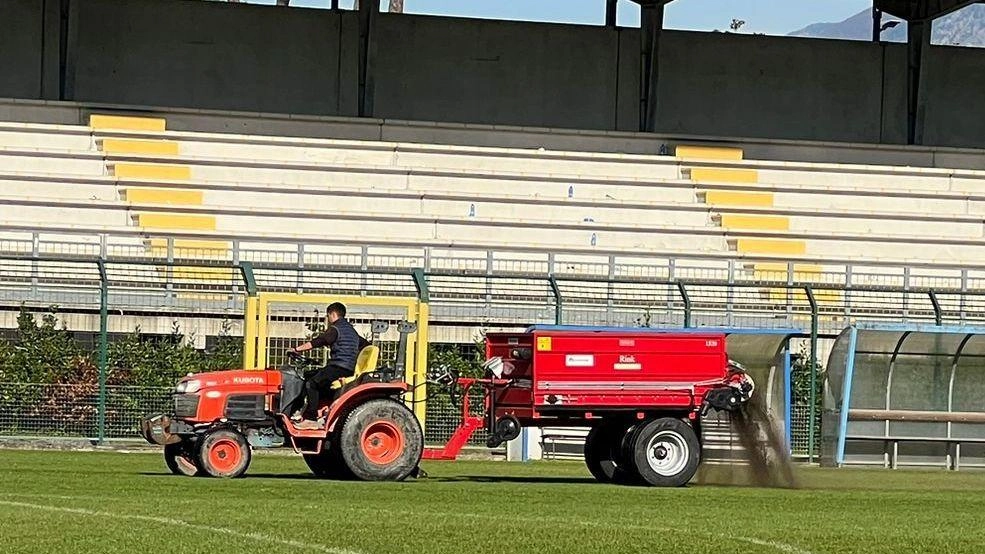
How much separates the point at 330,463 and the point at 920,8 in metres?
24.7

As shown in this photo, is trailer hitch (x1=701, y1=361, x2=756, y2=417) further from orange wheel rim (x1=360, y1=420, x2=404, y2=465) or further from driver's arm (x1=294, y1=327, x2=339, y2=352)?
driver's arm (x1=294, y1=327, x2=339, y2=352)

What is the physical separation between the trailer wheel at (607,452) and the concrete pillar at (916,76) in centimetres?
2251

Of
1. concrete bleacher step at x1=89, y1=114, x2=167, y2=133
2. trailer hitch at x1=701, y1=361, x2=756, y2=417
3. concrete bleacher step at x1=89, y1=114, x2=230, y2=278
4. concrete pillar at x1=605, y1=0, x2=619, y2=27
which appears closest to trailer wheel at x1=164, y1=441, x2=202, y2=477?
trailer hitch at x1=701, y1=361, x2=756, y2=417

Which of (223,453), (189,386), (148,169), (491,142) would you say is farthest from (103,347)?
(491,142)

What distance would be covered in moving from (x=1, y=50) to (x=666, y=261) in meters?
12.5

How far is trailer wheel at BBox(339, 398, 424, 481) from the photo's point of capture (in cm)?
1475

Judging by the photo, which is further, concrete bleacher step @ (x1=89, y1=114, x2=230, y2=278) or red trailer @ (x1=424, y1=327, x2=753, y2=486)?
concrete bleacher step @ (x1=89, y1=114, x2=230, y2=278)

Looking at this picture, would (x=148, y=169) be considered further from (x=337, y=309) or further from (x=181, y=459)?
(x=337, y=309)

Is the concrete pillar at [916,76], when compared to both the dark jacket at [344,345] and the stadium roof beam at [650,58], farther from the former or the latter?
the dark jacket at [344,345]

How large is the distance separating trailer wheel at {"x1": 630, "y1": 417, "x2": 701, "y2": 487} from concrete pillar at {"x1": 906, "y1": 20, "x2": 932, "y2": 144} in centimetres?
2309

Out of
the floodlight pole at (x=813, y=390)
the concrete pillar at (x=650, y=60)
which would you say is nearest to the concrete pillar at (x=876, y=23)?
the concrete pillar at (x=650, y=60)

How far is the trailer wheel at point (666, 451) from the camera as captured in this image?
15508 millimetres

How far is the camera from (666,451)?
15.6 meters

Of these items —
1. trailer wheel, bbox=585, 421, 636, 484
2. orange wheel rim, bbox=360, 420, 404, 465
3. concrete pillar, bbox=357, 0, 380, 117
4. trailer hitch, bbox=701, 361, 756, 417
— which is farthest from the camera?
concrete pillar, bbox=357, 0, 380, 117
